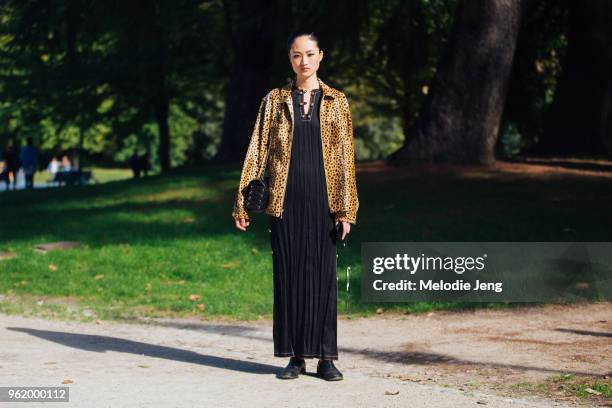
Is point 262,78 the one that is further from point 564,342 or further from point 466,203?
point 564,342

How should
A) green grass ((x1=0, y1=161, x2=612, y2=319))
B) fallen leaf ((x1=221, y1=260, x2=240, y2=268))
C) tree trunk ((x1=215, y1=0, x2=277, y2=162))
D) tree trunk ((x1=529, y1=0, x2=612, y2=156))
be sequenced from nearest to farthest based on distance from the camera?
1. green grass ((x1=0, y1=161, x2=612, y2=319))
2. fallen leaf ((x1=221, y1=260, x2=240, y2=268))
3. tree trunk ((x1=529, y1=0, x2=612, y2=156))
4. tree trunk ((x1=215, y1=0, x2=277, y2=162))

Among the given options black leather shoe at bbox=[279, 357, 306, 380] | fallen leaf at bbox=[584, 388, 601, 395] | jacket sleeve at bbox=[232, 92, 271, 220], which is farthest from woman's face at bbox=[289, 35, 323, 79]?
fallen leaf at bbox=[584, 388, 601, 395]

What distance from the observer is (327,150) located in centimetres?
737

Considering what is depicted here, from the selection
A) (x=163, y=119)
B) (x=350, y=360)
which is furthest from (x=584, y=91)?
(x=163, y=119)

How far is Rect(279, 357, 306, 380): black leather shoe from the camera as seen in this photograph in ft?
24.5

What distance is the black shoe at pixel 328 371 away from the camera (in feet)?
24.5

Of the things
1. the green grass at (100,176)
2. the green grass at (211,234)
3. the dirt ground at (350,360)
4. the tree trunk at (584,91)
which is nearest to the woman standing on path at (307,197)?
the dirt ground at (350,360)

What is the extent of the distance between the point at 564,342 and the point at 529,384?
A: 6.11ft

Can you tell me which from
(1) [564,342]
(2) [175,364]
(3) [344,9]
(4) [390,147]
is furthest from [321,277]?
(4) [390,147]

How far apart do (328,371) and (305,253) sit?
0.78 m

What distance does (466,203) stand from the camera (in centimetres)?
1667

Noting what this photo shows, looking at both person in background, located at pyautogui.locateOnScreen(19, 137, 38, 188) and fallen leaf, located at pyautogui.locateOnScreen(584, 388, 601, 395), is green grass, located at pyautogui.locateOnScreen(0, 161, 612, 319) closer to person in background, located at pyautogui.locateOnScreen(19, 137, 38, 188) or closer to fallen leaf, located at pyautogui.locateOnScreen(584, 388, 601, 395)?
fallen leaf, located at pyautogui.locateOnScreen(584, 388, 601, 395)

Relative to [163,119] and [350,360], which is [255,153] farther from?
[163,119]

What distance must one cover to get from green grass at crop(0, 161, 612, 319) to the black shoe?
383 cm
